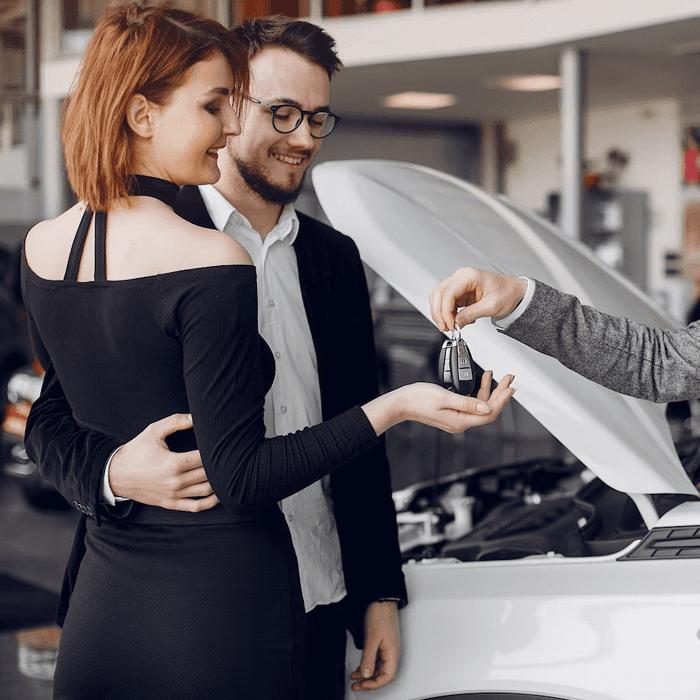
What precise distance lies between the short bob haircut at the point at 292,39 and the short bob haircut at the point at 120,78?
1.51 ft

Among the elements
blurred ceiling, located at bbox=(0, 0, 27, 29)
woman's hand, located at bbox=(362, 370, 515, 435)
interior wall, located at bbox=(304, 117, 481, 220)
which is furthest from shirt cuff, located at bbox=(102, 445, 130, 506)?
blurred ceiling, located at bbox=(0, 0, 27, 29)

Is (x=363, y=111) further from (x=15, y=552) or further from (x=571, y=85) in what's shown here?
(x=15, y=552)

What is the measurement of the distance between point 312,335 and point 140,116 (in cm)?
56

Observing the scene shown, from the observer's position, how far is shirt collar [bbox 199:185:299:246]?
184 centimetres

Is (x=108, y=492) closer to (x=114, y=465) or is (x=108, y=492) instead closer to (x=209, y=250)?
(x=114, y=465)

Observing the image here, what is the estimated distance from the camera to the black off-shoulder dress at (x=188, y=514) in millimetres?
1338

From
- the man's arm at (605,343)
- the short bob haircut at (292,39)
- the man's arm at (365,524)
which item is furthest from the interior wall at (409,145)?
the man's arm at (605,343)

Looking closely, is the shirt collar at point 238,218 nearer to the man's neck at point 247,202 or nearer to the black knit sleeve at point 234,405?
the man's neck at point 247,202

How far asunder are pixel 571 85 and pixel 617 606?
24.7ft

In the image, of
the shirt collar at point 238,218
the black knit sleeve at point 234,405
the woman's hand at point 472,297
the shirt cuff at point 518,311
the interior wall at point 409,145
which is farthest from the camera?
the interior wall at point 409,145

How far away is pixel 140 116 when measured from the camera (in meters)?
1.44

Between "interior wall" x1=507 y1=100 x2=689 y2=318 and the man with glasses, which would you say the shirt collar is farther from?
"interior wall" x1=507 y1=100 x2=689 y2=318

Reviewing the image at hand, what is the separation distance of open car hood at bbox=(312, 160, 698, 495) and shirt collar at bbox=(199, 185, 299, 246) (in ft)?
0.39

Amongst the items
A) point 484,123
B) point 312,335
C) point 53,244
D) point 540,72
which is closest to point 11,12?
point 484,123
